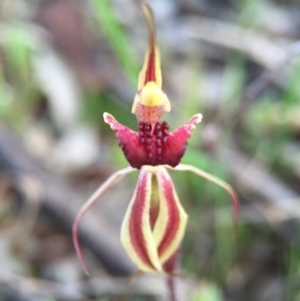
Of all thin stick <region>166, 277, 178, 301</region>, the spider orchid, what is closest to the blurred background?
thin stick <region>166, 277, 178, 301</region>

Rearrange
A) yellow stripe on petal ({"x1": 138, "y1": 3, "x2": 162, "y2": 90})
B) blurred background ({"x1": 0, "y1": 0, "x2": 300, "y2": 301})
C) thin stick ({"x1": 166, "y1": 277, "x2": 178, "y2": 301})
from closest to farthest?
yellow stripe on petal ({"x1": 138, "y1": 3, "x2": 162, "y2": 90}), thin stick ({"x1": 166, "y1": 277, "x2": 178, "y2": 301}), blurred background ({"x1": 0, "y1": 0, "x2": 300, "y2": 301})

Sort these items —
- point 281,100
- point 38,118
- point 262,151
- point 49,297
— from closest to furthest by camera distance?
1. point 49,297
2. point 262,151
3. point 281,100
4. point 38,118

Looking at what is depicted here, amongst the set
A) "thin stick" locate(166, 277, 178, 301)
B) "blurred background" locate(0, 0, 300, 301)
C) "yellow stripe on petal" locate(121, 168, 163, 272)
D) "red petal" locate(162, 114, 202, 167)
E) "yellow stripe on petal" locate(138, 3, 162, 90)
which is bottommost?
"thin stick" locate(166, 277, 178, 301)

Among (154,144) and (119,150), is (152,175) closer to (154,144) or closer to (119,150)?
(154,144)

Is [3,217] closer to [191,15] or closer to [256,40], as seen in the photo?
[256,40]

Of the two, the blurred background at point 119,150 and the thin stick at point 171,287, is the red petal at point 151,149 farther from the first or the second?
the blurred background at point 119,150

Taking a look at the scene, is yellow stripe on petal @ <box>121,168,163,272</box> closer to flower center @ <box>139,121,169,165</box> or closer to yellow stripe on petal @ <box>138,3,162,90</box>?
flower center @ <box>139,121,169,165</box>

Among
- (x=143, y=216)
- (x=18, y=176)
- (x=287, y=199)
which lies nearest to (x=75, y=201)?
(x=18, y=176)

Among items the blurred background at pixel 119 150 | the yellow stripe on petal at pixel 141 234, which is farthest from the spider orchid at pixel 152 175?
the blurred background at pixel 119 150
